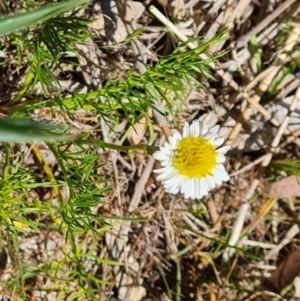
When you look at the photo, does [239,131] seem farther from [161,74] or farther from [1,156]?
[1,156]

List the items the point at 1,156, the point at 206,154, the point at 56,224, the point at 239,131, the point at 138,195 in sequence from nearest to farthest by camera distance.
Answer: the point at 206,154
the point at 1,156
the point at 56,224
the point at 138,195
the point at 239,131

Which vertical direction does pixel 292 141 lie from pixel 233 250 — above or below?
above

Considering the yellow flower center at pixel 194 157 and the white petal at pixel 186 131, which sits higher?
the white petal at pixel 186 131

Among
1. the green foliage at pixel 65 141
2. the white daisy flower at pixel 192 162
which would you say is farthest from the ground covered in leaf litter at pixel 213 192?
the white daisy flower at pixel 192 162

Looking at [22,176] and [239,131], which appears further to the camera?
[239,131]

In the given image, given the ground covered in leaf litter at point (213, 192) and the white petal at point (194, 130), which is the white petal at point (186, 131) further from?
the ground covered in leaf litter at point (213, 192)

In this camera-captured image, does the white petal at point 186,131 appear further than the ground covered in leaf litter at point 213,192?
No

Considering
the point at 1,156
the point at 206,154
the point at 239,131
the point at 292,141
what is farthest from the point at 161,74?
the point at 292,141
